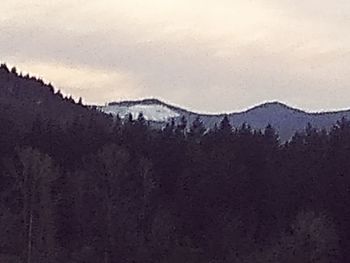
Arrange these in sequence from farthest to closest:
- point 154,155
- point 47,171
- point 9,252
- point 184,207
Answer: point 154,155 → point 184,207 → point 47,171 → point 9,252

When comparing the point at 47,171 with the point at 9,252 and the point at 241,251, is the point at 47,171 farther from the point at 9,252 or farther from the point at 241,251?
the point at 241,251

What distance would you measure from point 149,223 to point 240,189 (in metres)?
6.02

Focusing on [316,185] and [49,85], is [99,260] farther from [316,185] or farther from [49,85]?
[49,85]

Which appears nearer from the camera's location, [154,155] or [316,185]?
[316,185]

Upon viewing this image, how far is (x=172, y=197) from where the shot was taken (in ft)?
222

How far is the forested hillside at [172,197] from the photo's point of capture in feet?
193

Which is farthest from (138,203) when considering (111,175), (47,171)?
(47,171)

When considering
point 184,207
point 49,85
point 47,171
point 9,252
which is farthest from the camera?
point 49,85

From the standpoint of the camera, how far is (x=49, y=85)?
160m

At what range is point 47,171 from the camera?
6200 centimetres

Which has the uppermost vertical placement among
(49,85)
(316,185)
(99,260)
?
(49,85)

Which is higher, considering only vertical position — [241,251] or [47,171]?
[47,171]

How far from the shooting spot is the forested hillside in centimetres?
5888

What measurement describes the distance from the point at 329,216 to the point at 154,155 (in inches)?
585
